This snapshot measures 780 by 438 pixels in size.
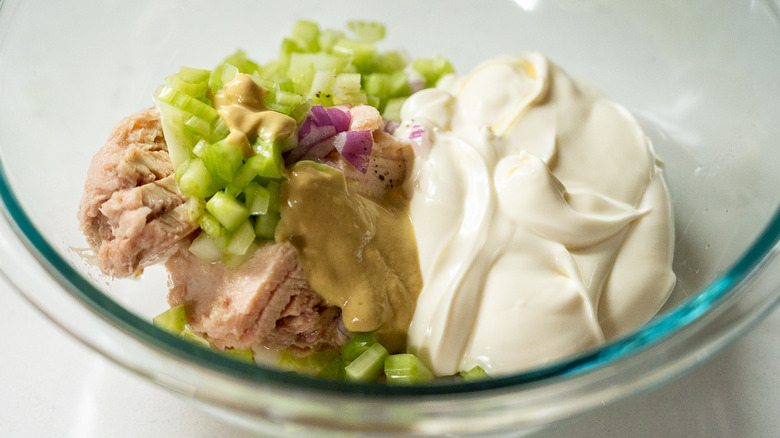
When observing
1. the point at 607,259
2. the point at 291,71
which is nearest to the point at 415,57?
the point at 291,71

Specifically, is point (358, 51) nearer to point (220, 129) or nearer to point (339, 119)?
point (339, 119)

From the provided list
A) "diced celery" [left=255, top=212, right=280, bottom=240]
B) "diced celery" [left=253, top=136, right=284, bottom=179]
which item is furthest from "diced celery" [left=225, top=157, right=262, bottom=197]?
"diced celery" [left=255, top=212, right=280, bottom=240]

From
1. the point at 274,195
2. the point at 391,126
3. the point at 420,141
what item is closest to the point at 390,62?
the point at 391,126

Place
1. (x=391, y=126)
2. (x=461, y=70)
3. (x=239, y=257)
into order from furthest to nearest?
(x=461, y=70)
(x=391, y=126)
(x=239, y=257)

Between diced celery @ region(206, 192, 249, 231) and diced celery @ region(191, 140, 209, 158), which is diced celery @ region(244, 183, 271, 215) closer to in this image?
diced celery @ region(206, 192, 249, 231)

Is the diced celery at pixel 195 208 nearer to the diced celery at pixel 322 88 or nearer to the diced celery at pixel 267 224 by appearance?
the diced celery at pixel 267 224
